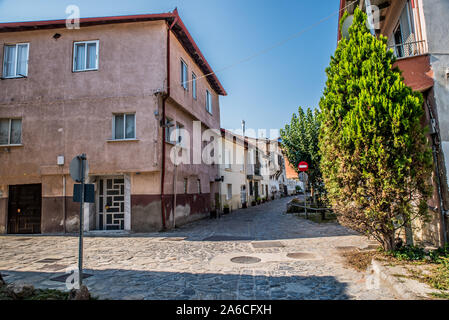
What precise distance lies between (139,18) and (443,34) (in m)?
10.5

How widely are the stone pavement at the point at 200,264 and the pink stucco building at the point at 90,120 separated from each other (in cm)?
155

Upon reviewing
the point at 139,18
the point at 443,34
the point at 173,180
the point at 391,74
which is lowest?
the point at 173,180

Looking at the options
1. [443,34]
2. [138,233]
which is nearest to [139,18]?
[138,233]

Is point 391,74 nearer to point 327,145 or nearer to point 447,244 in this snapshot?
point 327,145

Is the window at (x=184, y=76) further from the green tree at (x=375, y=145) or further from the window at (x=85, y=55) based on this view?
the green tree at (x=375, y=145)

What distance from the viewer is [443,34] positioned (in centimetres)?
668

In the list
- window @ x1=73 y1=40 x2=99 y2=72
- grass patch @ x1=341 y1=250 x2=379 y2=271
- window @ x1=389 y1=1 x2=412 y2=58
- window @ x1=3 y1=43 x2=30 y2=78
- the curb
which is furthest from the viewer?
window @ x1=3 y1=43 x2=30 y2=78

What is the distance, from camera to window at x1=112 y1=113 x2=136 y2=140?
11977 mm

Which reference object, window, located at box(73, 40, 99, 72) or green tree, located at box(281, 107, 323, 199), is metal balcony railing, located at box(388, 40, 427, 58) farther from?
window, located at box(73, 40, 99, 72)

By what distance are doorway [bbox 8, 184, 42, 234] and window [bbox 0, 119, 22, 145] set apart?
6.38ft

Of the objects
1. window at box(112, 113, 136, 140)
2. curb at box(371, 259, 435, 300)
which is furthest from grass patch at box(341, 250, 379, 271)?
window at box(112, 113, 136, 140)

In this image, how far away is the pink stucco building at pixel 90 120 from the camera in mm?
11781

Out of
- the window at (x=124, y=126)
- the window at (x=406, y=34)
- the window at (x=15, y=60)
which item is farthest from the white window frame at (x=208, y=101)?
the window at (x=406, y=34)

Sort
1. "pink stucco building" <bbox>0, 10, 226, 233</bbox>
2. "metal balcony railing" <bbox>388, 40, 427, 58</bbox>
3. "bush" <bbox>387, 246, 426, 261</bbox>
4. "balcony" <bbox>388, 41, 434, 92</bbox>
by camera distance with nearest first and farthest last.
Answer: "bush" <bbox>387, 246, 426, 261</bbox>, "balcony" <bbox>388, 41, 434, 92</bbox>, "metal balcony railing" <bbox>388, 40, 427, 58</bbox>, "pink stucco building" <bbox>0, 10, 226, 233</bbox>
